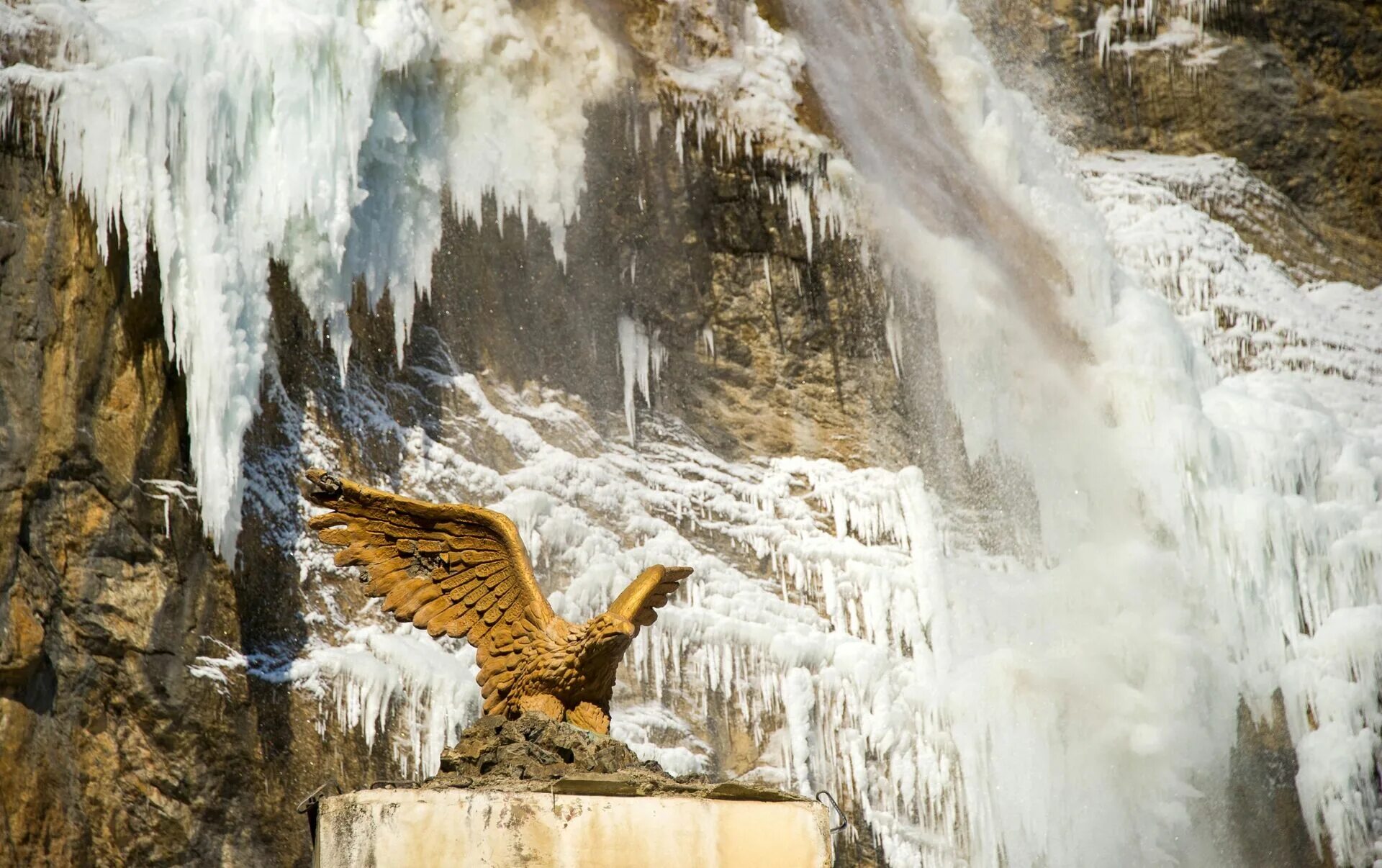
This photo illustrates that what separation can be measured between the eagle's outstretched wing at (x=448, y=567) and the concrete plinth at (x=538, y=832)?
1438mm

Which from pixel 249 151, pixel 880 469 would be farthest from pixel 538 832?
pixel 880 469

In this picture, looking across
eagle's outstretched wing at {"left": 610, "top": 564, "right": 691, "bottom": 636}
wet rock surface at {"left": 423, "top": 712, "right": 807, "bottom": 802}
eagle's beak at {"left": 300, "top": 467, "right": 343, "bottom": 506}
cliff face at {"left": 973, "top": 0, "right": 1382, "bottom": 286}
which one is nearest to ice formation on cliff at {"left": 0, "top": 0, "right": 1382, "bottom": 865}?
cliff face at {"left": 973, "top": 0, "right": 1382, "bottom": 286}

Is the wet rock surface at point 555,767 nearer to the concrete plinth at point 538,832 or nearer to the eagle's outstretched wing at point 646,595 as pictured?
the concrete plinth at point 538,832

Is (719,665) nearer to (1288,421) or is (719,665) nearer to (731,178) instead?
(731,178)

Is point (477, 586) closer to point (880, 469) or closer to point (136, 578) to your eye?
point (136, 578)

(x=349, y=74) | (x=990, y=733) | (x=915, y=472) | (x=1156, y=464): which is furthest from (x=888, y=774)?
(x=349, y=74)

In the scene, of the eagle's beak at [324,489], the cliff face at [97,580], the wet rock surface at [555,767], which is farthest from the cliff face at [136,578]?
the wet rock surface at [555,767]

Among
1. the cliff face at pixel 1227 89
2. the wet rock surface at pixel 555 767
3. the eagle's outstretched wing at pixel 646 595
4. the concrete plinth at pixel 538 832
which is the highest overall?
the cliff face at pixel 1227 89

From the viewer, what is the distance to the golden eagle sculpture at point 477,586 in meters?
6.13

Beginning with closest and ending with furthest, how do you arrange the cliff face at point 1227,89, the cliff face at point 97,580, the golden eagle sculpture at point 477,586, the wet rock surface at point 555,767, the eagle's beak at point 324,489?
1. the wet rock surface at point 555,767
2. the eagle's beak at point 324,489
3. the golden eagle sculpture at point 477,586
4. the cliff face at point 97,580
5. the cliff face at point 1227,89

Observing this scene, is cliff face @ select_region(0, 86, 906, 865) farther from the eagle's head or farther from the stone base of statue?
the stone base of statue

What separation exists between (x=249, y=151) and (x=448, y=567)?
3.87 meters

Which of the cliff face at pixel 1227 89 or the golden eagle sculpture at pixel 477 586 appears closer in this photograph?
the golden eagle sculpture at pixel 477 586

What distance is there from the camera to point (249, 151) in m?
9.33
